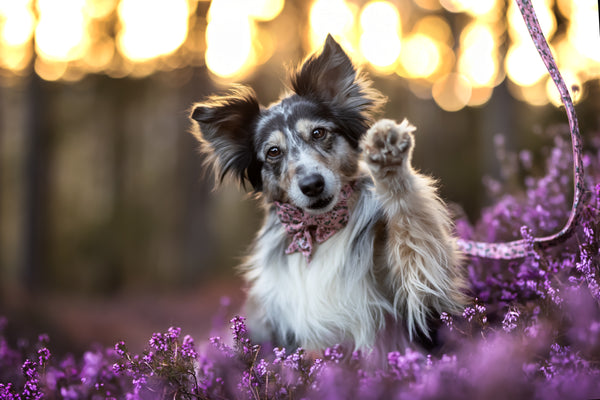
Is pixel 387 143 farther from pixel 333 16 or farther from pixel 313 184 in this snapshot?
pixel 333 16

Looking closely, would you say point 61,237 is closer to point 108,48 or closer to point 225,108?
point 108,48

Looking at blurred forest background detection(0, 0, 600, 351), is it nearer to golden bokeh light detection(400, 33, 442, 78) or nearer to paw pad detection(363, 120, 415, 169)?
golden bokeh light detection(400, 33, 442, 78)

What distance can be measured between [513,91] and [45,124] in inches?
499

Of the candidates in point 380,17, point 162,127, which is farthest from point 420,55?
point 162,127

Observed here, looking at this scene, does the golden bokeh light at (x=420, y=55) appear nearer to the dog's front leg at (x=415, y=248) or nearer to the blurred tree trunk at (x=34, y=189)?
the blurred tree trunk at (x=34, y=189)

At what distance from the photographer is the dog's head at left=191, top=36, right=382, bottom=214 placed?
11.2ft

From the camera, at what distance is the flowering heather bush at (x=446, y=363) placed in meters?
1.73

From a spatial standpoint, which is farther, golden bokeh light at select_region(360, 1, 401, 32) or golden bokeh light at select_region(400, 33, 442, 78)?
golden bokeh light at select_region(400, 33, 442, 78)

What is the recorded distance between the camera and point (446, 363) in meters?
1.96

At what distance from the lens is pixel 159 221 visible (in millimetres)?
18375

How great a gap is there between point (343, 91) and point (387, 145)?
1380 millimetres

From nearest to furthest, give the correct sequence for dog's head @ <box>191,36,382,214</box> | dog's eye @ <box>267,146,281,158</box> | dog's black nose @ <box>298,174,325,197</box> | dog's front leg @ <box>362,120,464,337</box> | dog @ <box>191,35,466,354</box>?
1. dog's front leg @ <box>362,120,464,337</box>
2. dog @ <box>191,35,466,354</box>
3. dog's black nose @ <box>298,174,325,197</box>
4. dog's head @ <box>191,36,382,214</box>
5. dog's eye @ <box>267,146,281,158</box>

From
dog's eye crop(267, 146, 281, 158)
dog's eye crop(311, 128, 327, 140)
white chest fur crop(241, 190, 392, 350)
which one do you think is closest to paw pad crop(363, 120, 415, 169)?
white chest fur crop(241, 190, 392, 350)

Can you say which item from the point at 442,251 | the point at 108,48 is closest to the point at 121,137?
the point at 108,48
